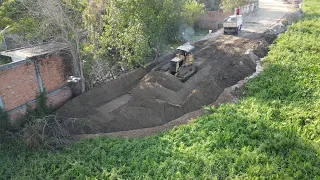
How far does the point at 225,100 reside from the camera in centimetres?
1559

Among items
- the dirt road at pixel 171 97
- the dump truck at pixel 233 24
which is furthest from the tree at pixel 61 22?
the dump truck at pixel 233 24

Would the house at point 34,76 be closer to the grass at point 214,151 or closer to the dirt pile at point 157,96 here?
the dirt pile at point 157,96

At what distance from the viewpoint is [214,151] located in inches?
413

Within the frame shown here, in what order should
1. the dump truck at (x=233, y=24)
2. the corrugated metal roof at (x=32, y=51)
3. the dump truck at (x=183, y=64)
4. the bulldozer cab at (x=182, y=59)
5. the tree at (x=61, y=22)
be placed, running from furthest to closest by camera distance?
the dump truck at (x=233, y=24) < the bulldozer cab at (x=182, y=59) < the dump truck at (x=183, y=64) < the tree at (x=61, y=22) < the corrugated metal roof at (x=32, y=51)

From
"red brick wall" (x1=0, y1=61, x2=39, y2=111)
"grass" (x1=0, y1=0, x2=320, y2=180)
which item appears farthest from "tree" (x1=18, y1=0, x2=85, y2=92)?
"grass" (x1=0, y1=0, x2=320, y2=180)

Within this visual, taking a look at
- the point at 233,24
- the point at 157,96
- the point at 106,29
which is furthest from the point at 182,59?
the point at 233,24

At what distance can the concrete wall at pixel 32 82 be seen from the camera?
43.7 ft

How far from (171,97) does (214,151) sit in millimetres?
6326

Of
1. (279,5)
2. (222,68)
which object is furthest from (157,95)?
(279,5)

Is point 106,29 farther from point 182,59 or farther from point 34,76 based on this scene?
point 34,76

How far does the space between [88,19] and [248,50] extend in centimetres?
1368

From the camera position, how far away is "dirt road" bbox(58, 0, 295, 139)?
14.3 meters

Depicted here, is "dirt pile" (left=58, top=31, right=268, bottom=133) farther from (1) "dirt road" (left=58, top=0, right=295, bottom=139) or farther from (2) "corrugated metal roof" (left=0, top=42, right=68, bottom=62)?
(2) "corrugated metal roof" (left=0, top=42, right=68, bottom=62)

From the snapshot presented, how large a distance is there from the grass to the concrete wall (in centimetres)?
222
